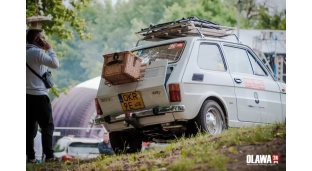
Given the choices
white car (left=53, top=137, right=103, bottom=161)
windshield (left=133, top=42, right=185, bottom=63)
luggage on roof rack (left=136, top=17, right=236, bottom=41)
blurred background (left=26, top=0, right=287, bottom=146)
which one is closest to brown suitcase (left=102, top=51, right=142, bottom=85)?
windshield (left=133, top=42, right=185, bottom=63)

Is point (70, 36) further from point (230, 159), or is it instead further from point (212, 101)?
point (230, 159)

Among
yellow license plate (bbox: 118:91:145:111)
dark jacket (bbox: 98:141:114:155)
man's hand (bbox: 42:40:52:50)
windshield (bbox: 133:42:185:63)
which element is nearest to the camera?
yellow license plate (bbox: 118:91:145:111)

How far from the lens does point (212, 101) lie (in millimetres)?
6297

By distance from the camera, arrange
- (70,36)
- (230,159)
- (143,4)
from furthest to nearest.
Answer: (70,36) → (143,4) → (230,159)

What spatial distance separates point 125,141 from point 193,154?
1.08 m

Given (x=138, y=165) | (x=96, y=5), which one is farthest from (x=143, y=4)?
(x=138, y=165)

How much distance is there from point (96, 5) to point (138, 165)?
6.18 feet

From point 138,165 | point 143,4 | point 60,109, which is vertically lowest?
point 138,165

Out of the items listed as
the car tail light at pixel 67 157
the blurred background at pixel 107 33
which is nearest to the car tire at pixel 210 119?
the blurred background at pixel 107 33

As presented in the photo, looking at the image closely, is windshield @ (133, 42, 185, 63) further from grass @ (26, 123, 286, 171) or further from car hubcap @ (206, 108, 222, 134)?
grass @ (26, 123, 286, 171)

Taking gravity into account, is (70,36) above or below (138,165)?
above

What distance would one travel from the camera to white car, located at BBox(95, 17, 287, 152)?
617 centimetres

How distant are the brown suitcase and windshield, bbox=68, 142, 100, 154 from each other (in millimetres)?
798

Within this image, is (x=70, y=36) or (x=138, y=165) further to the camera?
(x=70, y=36)
